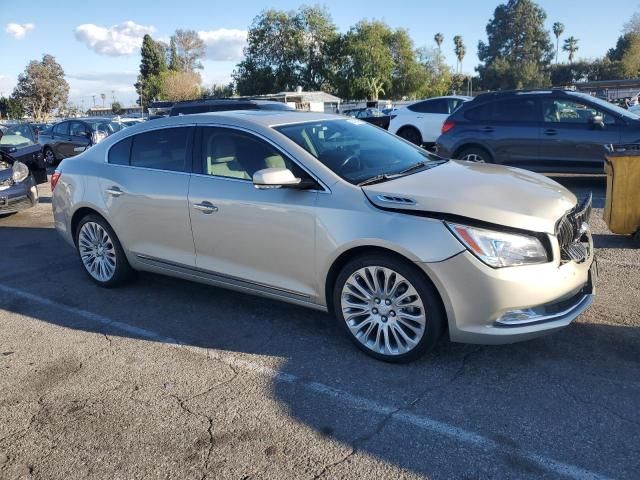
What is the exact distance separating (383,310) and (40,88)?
91190mm

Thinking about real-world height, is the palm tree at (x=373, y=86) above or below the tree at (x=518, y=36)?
below

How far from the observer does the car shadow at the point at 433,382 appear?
284cm

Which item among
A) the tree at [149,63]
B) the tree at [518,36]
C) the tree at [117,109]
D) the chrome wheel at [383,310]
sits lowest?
the chrome wheel at [383,310]

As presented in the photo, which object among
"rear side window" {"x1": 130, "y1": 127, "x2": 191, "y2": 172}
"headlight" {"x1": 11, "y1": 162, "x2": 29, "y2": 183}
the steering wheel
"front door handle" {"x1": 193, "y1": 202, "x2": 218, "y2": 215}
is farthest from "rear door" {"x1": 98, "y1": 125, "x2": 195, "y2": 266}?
"headlight" {"x1": 11, "y1": 162, "x2": 29, "y2": 183}

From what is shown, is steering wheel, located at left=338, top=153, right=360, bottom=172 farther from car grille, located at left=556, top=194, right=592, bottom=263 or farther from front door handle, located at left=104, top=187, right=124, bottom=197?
front door handle, located at left=104, top=187, right=124, bottom=197

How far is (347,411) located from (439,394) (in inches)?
22.2

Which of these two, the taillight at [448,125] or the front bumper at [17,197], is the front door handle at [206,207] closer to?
the front bumper at [17,197]

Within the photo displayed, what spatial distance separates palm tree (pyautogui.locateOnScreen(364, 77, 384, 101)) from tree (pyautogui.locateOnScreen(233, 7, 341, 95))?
5.15 m

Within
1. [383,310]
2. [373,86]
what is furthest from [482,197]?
[373,86]

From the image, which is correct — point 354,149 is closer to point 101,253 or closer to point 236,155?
point 236,155

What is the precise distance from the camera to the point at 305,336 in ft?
14.0

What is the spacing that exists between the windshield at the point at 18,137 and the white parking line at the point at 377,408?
11.5m

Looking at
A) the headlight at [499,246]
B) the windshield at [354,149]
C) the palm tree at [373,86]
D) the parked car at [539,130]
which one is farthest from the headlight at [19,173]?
the palm tree at [373,86]

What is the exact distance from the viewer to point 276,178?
150 inches
